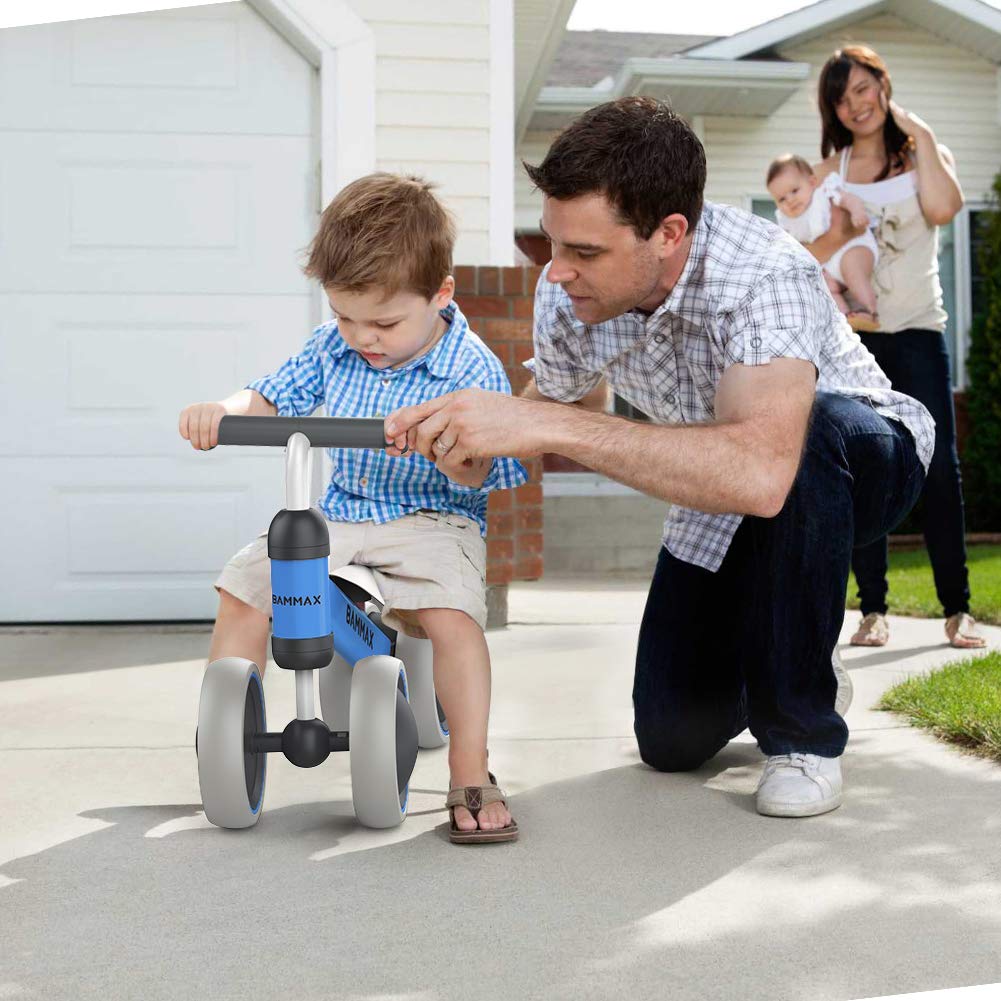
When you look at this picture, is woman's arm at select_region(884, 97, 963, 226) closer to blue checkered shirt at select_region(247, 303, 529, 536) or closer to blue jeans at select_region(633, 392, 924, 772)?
blue jeans at select_region(633, 392, 924, 772)

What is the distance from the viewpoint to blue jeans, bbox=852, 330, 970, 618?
4406 mm

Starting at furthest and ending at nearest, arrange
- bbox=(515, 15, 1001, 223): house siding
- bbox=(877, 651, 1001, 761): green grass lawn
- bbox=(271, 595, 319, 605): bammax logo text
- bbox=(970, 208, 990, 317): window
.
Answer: bbox=(970, 208, 990, 317): window < bbox=(515, 15, 1001, 223): house siding < bbox=(877, 651, 1001, 761): green grass lawn < bbox=(271, 595, 319, 605): bammax logo text

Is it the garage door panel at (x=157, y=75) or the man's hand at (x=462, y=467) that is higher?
the garage door panel at (x=157, y=75)

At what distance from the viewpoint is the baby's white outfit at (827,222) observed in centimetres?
456

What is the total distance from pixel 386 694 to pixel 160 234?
3.30 metres

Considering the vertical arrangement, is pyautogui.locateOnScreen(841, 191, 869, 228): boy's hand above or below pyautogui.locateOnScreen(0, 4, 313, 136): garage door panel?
below

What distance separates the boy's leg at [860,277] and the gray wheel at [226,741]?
9.47 ft

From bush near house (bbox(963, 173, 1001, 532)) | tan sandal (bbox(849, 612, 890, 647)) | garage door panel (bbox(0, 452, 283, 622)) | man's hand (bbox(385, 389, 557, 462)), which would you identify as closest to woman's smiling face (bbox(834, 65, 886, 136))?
tan sandal (bbox(849, 612, 890, 647))

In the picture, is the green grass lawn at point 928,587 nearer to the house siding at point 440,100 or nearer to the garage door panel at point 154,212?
the house siding at point 440,100

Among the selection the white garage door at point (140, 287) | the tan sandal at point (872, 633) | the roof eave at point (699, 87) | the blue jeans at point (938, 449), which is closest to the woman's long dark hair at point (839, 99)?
the blue jeans at point (938, 449)

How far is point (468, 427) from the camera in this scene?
2227 millimetres

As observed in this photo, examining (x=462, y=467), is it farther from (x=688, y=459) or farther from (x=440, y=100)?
(x=440, y=100)

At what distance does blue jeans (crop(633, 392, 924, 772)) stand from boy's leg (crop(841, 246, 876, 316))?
1771 millimetres

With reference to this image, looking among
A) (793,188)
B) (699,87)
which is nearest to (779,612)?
(793,188)
